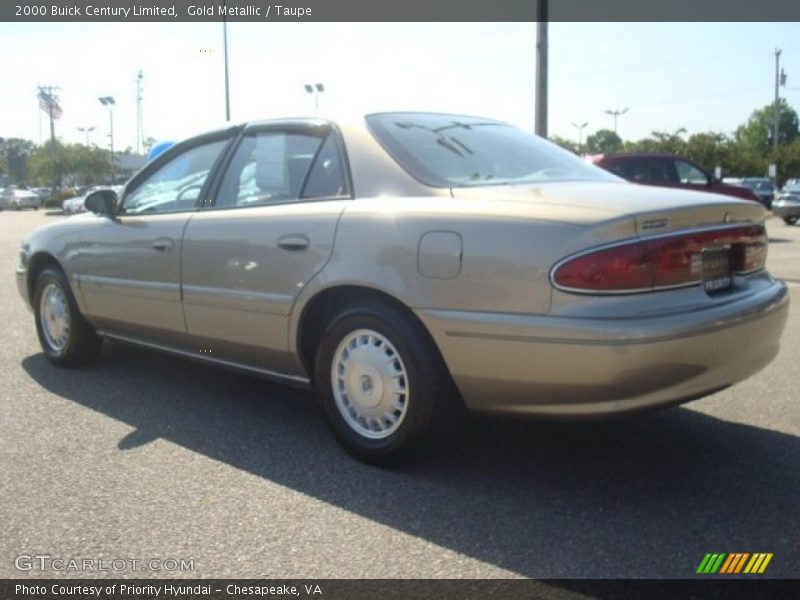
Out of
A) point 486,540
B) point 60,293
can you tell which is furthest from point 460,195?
point 60,293

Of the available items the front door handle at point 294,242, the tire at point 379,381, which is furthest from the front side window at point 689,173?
the tire at point 379,381

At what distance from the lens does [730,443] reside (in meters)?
3.89

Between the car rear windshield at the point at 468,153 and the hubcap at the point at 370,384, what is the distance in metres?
0.74

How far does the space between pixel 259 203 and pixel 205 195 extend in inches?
18.8

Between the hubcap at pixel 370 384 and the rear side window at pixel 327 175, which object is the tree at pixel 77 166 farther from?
the hubcap at pixel 370 384

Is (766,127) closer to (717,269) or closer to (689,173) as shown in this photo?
(689,173)

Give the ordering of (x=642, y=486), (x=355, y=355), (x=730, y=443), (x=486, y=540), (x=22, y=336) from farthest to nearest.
Result: (x=22, y=336) → (x=730, y=443) → (x=355, y=355) → (x=642, y=486) → (x=486, y=540)

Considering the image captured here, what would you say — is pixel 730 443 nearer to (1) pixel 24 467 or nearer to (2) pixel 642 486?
(2) pixel 642 486

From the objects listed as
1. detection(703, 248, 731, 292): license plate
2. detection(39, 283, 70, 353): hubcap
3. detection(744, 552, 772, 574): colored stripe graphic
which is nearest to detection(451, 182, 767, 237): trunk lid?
detection(703, 248, 731, 292): license plate

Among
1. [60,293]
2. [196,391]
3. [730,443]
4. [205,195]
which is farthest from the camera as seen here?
[60,293]

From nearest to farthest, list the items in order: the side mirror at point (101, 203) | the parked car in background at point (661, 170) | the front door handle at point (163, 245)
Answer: the front door handle at point (163, 245)
the side mirror at point (101, 203)
the parked car in background at point (661, 170)

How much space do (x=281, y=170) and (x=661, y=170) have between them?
11213mm

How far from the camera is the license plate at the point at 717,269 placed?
3.27 meters

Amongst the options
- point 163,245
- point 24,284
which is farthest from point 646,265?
point 24,284
